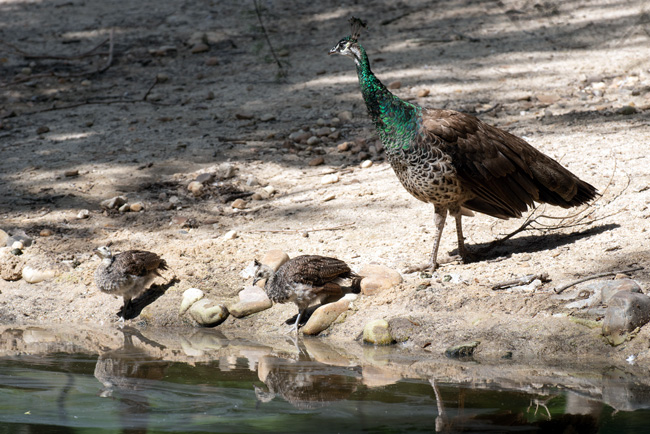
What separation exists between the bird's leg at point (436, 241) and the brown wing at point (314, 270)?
620mm

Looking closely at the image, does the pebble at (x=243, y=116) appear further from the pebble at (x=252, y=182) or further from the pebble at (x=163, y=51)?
the pebble at (x=163, y=51)

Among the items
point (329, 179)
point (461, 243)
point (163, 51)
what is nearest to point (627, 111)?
point (329, 179)

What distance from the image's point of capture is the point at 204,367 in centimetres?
467

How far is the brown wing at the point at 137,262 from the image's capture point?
5789 millimetres

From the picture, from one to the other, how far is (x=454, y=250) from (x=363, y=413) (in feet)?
9.20

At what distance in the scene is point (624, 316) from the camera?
14.6 ft

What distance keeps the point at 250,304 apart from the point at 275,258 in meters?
0.52

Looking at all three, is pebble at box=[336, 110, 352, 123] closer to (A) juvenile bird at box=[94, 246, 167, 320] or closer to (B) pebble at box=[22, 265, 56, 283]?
(A) juvenile bird at box=[94, 246, 167, 320]

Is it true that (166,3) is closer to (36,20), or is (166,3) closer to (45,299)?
(36,20)

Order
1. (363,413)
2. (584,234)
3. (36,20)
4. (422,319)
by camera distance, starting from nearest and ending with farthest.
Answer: (363,413) → (422,319) → (584,234) → (36,20)

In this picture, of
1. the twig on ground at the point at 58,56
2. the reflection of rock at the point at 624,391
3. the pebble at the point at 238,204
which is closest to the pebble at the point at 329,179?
the pebble at the point at 238,204

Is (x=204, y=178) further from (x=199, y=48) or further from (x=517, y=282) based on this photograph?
(x=199, y=48)

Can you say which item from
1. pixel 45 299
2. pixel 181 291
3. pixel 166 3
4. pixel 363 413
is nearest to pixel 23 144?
pixel 45 299

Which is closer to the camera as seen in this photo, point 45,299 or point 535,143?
point 45,299
